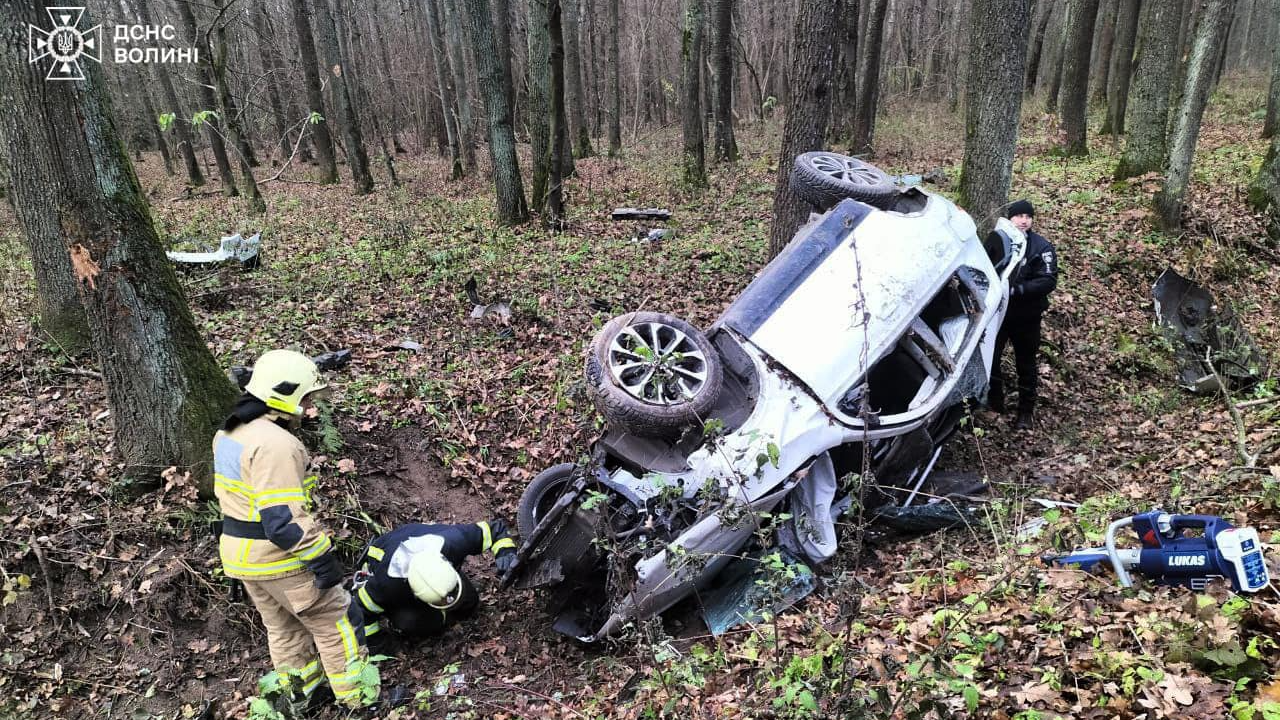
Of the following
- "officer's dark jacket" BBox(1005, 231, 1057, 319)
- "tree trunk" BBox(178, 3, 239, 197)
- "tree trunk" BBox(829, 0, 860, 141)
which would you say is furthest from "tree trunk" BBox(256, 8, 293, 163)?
"officer's dark jacket" BBox(1005, 231, 1057, 319)

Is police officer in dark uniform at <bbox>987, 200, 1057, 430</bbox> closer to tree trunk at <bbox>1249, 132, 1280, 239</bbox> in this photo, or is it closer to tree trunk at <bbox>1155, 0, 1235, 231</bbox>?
tree trunk at <bbox>1155, 0, 1235, 231</bbox>

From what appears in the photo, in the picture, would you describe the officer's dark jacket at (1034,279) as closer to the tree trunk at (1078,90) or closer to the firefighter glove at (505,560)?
the firefighter glove at (505,560)

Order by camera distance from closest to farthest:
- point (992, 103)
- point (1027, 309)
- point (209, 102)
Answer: point (1027, 309) → point (992, 103) → point (209, 102)

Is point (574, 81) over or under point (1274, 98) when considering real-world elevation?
over

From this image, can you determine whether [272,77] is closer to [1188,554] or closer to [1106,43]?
[1106,43]

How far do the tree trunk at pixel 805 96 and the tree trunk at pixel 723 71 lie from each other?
25.0 feet

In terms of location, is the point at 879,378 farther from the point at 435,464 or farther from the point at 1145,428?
the point at 435,464

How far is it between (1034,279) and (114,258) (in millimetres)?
6657

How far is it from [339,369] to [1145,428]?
22.8 ft

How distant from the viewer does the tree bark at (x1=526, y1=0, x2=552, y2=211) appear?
9.96 m

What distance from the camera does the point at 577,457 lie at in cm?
534

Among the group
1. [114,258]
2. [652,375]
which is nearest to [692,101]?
[652,375]

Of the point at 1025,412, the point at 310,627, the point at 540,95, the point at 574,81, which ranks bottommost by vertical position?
the point at 1025,412

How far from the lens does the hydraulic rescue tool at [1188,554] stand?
273cm
